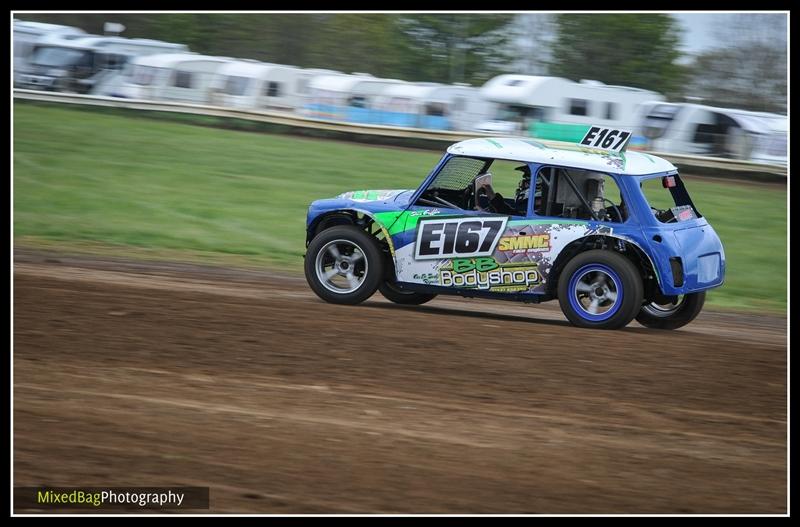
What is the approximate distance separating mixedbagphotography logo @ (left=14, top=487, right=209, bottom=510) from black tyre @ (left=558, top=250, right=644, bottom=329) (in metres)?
5.31

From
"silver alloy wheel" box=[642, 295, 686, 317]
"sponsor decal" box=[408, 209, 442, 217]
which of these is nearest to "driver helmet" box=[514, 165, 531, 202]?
"sponsor decal" box=[408, 209, 442, 217]

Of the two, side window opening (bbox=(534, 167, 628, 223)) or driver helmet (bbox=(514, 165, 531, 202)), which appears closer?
side window opening (bbox=(534, 167, 628, 223))

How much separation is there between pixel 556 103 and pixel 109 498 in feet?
74.4

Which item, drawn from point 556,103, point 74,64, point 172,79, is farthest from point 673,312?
point 74,64

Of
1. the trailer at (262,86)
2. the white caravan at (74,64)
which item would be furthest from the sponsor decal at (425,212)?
the white caravan at (74,64)

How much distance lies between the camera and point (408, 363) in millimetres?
8906

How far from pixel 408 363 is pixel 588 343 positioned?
200cm

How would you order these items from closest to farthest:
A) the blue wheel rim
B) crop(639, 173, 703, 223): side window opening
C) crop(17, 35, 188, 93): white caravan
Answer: the blue wheel rim < crop(639, 173, 703, 223): side window opening < crop(17, 35, 188, 93): white caravan

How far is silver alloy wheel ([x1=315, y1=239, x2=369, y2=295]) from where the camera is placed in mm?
11109

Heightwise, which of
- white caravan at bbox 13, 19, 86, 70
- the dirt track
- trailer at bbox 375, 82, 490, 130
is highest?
white caravan at bbox 13, 19, 86, 70

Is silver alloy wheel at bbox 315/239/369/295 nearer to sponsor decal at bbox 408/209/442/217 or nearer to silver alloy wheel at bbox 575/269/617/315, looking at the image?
sponsor decal at bbox 408/209/442/217

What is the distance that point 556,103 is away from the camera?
2720 centimetres

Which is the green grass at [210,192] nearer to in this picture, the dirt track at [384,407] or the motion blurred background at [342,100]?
the motion blurred background at [342,100]

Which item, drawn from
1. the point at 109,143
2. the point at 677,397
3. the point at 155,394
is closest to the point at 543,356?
the point at 677,397
